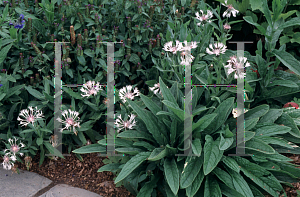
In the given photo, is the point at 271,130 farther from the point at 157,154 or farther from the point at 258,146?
the point at 157,154

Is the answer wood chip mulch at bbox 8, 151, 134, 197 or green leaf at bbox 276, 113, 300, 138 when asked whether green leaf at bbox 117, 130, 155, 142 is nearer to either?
wood chip mulch at bbox 8, 151, 134, 197

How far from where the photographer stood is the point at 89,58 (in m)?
2.73

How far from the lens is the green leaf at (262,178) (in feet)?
6.21

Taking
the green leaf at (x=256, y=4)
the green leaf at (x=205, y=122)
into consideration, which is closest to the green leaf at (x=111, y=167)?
the green leaf at (x=205, y=122)

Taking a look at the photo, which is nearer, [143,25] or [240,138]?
[240,138]

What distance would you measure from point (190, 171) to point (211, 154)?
0.58 feet

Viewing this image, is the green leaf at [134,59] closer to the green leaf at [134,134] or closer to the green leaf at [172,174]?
the green leaf at [134,134]

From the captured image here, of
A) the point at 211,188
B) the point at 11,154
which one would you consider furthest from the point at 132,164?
the point at 11,154

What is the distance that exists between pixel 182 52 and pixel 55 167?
1.39m

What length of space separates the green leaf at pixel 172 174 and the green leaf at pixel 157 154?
8cm

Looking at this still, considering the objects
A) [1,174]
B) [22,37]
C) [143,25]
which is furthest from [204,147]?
[22,37]

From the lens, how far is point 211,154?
73.2 inches

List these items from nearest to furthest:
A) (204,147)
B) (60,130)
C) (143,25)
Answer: (204,147) < (60,130) < (143,25)

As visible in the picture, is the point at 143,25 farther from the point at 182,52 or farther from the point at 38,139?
the point at 38,139
